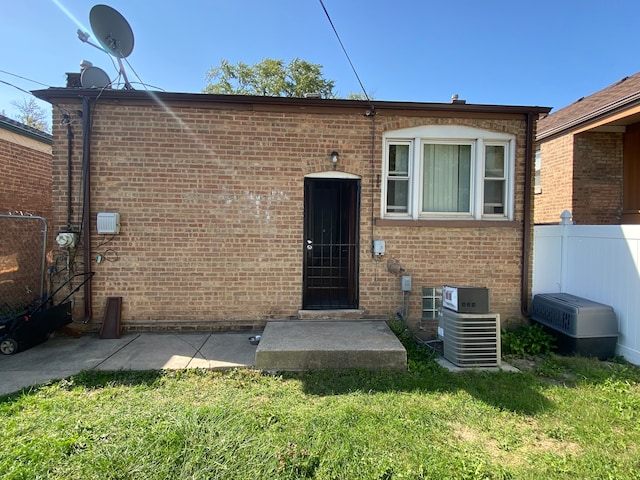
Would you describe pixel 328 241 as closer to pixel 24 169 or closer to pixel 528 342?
pixel 528 342

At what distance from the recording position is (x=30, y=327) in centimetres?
446

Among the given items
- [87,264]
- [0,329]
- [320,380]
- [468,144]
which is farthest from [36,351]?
[468,144]

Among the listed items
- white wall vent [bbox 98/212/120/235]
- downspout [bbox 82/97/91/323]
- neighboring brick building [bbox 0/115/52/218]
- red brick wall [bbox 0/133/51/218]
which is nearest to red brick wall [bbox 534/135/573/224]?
white wall vent [bbox 98/212/120/235]

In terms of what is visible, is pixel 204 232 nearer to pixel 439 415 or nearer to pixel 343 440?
pixel 343 440

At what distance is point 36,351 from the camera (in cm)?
446

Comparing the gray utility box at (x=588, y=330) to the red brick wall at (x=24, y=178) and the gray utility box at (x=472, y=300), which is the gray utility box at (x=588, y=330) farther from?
the red brick wall at (x=24, y=178)

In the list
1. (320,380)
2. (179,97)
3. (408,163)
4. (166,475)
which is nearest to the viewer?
(166,475)

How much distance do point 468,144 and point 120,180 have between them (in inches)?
229

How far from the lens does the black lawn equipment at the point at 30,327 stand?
4348mm

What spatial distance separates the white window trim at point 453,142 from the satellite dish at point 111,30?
4593 mm

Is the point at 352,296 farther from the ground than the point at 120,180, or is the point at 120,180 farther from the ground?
the point at 120,180

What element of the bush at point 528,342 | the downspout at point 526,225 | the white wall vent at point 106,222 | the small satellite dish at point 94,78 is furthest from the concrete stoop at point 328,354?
the small satellite dish at point 94,78

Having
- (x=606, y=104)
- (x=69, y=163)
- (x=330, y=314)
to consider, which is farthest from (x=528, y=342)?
(x=69, y=163)

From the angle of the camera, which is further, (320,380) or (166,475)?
(320,380)
